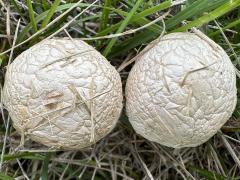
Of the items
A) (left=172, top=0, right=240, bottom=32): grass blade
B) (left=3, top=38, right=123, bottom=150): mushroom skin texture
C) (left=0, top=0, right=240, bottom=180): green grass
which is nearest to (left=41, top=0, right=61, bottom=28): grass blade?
(left=0, top=0, right=240, bottom=180): green grass

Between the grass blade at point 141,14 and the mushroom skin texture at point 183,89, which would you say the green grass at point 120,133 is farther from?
Answer: the mushroom skin texture at point 183,89

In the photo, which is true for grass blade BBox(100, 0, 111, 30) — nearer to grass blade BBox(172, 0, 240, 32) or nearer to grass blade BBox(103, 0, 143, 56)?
grass blade BBox(103, 0, 143, 56)

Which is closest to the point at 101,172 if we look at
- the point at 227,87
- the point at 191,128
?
the point at 191,128

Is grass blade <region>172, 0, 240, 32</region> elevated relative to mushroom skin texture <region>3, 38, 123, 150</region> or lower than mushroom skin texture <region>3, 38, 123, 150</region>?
elevated

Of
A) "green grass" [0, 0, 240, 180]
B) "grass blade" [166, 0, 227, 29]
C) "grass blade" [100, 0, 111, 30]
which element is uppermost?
"grass blade" [166, 0, 227, 29]

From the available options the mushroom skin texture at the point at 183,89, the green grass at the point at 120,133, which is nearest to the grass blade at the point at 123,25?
the green grass at the point at 120,133

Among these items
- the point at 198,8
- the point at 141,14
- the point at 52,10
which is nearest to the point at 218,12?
the point at 198,8
